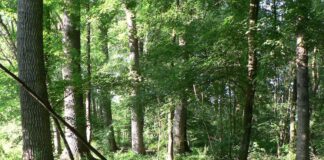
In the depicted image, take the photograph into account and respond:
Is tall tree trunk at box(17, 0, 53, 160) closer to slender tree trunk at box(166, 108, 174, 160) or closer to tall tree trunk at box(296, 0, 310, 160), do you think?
slender tree trunk at box(166, 108, 174, 160)

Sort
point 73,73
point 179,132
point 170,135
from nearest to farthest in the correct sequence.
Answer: point 73,73, point 170,135, point 179,132

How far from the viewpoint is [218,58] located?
7191mm

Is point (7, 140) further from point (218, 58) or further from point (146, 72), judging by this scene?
point (218, 58)

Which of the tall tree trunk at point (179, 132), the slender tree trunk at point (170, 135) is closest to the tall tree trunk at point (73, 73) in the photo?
the slender tree trunk at point (170, 135)

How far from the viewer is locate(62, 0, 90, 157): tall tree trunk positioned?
375 inches

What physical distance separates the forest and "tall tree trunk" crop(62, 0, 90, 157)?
0.03 meters

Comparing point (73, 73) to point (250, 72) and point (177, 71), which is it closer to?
point (177, 71)

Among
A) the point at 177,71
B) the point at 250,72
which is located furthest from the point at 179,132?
Answer: the point at 250,72

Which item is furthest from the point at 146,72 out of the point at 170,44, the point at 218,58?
the point at 218,58

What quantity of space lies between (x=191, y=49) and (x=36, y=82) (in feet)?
18.4

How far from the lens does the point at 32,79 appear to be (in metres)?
5.30

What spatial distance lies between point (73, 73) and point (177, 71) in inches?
114

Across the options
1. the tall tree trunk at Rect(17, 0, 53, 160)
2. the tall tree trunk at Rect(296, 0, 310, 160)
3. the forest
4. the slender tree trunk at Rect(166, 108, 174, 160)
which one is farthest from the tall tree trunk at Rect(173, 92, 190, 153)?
the tall tree trunk at Rect(17, 0, 53, 160)

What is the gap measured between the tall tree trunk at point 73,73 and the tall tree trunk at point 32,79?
3589mm
